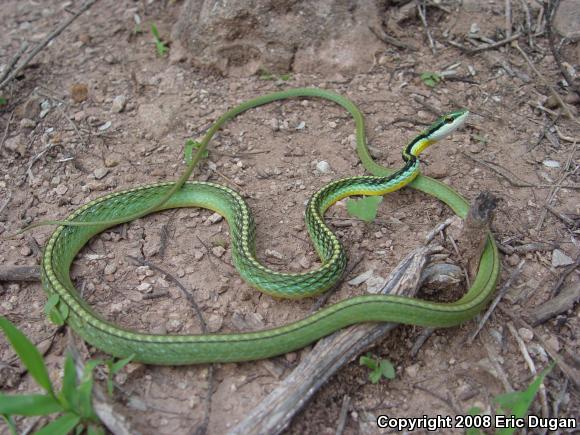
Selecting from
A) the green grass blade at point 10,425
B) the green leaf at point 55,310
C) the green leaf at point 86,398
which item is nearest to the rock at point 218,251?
the green leaf at point 55,310

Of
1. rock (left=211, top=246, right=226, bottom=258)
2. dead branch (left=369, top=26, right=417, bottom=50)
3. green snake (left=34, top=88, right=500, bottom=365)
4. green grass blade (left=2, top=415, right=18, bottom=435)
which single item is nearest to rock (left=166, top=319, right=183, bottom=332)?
green snake (left=34, top=88, right=500, bottom=365)

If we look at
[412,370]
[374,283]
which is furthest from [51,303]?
[412,370]

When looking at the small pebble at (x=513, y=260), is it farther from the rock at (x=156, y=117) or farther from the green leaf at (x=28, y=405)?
the rock at (x=156, y=117)

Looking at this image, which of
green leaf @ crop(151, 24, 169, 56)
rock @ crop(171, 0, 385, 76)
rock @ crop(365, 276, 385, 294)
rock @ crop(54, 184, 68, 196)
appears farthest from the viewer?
green leaf @ crop(151, 24, 169, 56)

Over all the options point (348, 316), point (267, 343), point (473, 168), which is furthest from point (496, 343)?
point (473, 168)

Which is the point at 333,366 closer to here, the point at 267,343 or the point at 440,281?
the point at 267,343

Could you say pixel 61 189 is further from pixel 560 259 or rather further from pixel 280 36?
pixel 560 259

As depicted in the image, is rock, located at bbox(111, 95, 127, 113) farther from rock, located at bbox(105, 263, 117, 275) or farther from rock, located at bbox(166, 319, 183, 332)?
rock, located at bbox(166, 319, 183, 332)
